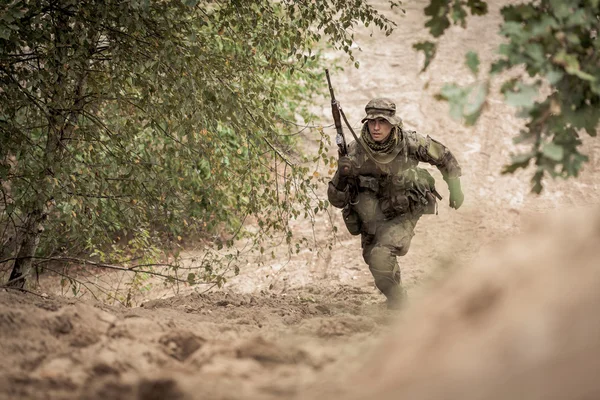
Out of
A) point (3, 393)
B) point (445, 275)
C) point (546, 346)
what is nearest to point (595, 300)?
point (546, 346)

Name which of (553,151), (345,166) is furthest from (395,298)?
(553,151)

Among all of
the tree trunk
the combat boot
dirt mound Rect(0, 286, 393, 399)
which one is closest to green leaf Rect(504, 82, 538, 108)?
dirt mound Rect(0, 286, 393, 399)

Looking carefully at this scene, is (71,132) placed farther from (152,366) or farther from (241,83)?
(152,366)

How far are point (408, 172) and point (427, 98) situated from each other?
8.52 m

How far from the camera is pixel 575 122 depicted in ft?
9.29

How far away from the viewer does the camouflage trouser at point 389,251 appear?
5.42 meters

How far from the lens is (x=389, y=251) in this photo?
5453 mm

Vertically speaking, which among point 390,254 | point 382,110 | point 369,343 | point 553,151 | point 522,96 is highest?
point 382,110

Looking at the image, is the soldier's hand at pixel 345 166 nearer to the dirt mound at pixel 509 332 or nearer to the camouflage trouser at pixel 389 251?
the camouflage trouser at pixel 389 251

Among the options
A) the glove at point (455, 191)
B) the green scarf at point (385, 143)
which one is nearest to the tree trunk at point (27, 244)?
the green scarf at point (385, 143)

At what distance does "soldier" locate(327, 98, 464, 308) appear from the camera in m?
5.53

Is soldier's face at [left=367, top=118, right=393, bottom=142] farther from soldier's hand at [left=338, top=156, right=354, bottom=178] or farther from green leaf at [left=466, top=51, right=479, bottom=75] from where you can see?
green leaf at [left=466, top=51, right=479, bottom=75]

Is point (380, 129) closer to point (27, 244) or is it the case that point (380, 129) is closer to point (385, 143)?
point (385, 143)

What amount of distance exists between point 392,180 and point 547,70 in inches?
118
